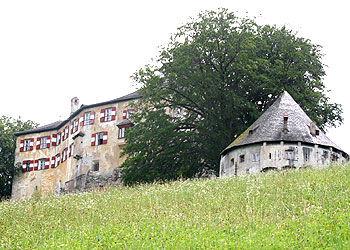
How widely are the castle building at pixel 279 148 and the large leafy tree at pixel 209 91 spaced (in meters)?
3.02

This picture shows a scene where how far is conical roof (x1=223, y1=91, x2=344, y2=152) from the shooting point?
1309 inches

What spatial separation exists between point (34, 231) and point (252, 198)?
6.12 metres

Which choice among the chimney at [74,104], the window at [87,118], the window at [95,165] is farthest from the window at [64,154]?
the chimney at [74,104]

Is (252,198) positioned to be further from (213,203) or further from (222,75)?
(222,75)

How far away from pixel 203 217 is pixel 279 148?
57.2 feet

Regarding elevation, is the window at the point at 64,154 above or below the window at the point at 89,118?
below

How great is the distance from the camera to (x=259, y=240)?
44.0 feet

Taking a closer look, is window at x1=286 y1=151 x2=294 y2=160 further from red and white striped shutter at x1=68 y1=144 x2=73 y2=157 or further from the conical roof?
red and white striped shutter at x1=68 y1=144 x2=73 y2=157

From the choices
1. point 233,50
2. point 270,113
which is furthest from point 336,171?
point 233,50

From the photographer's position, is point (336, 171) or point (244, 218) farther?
point (336, 171)

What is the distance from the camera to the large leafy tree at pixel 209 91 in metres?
37.2

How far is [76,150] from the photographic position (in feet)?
182

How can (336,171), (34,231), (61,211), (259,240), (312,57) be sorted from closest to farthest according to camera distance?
(259,240)
(34,231)
(61,211)
(336,171)
(312,57)

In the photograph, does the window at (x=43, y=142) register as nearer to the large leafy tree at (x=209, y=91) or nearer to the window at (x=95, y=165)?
the window at (x=95, y=165)
